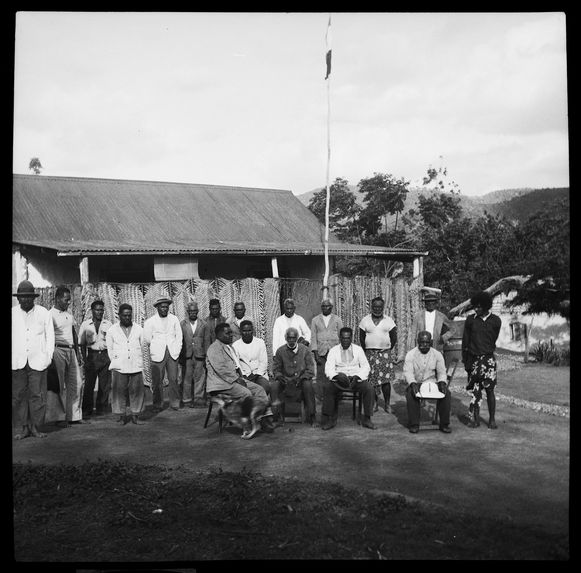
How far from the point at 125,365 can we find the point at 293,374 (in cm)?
202

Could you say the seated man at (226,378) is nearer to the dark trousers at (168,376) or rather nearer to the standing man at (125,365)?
the standing man at (125,365)

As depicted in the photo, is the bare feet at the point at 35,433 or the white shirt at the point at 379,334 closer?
the bare feet at the point at 35,433

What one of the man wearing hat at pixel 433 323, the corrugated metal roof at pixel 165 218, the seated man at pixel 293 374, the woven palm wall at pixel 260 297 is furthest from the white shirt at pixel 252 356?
the corrugated metal roof at pixel 165 218

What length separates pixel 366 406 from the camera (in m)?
7.18

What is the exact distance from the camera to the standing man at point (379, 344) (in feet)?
26.1

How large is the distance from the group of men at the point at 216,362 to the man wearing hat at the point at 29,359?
0.03 ft

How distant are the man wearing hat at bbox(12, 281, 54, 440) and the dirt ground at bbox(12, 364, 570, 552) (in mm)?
274

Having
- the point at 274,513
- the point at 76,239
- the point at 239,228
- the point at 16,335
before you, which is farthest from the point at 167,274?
the point at 274,513

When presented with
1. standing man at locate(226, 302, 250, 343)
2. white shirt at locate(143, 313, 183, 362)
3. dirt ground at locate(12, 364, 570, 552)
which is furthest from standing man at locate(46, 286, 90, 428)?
standing man at locate(226, 302, 250, 343)

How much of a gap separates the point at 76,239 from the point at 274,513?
33.6 ft

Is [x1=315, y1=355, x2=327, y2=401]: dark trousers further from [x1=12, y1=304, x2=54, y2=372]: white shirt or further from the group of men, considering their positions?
[x1=12, y1=304, x2=54, y2=372]: white shirt

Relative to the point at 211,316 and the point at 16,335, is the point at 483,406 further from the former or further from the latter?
the point at 16,335

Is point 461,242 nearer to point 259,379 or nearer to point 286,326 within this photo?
point 286,326

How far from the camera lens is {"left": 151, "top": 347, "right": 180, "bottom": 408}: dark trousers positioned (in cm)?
845
